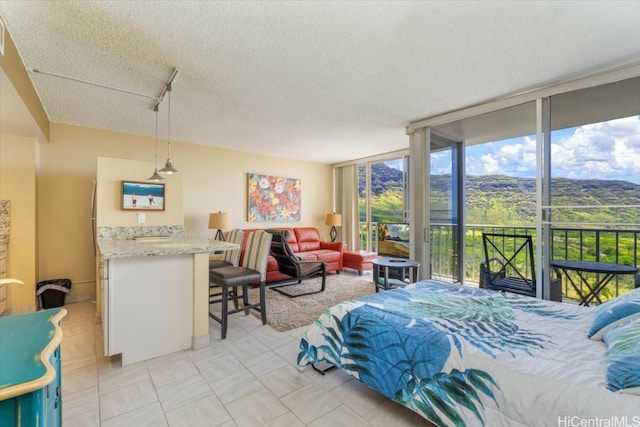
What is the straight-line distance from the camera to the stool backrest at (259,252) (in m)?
3.04

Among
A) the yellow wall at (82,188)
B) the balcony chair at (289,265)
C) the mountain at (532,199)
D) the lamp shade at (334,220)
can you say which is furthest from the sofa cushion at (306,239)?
the mountain at (532,199)

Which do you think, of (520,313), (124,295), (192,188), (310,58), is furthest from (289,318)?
(192,188)

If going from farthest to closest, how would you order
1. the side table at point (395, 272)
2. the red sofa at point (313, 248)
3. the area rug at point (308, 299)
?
1. the red sofa at point (313, 248)
2. the side table at point (395, 272)
3. the area rug at point (308, 299)

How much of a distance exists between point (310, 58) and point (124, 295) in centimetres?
243

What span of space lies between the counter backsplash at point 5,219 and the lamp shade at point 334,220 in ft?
16.2

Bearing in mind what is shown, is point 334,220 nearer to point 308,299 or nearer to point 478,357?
point 308,299

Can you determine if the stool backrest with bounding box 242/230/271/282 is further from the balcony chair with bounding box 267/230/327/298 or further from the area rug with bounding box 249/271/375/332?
the balcony chair with bounding box 267/230/327/298

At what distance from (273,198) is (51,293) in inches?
144

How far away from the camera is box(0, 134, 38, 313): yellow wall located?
334 cm

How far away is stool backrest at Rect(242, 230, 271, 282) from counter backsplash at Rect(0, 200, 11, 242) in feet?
9.23

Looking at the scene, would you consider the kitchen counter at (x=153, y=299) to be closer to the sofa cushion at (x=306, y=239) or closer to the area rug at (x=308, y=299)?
the area rug at (x=308, y=299)

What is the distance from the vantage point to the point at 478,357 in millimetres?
1357

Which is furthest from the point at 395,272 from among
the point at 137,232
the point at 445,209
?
the point at 137,232

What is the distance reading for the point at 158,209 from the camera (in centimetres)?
383
